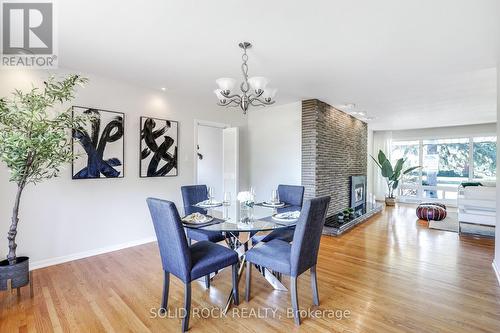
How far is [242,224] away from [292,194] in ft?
4.94

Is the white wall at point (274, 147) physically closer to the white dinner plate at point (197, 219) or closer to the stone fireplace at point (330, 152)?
the stone fireplace at point (330, 152)

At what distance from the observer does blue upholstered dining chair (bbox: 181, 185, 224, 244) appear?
2.91 metres

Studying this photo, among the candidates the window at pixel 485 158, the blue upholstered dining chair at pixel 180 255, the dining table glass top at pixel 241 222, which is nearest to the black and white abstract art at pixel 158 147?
the dining table glass top at pixel 241 222

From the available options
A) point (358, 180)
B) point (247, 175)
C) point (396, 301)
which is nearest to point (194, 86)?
point (247, 175)

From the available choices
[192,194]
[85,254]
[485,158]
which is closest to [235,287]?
[192,194]

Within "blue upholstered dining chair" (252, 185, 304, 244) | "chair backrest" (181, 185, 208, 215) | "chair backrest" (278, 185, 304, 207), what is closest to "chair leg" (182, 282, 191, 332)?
"blue upholstered dining chair" (252, 185, 304, 244)

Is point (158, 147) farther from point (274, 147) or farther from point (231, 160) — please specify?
point (274, 147)

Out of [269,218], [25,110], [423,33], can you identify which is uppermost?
[423,33]

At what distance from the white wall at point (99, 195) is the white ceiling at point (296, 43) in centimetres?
35

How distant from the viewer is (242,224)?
90.9 inches

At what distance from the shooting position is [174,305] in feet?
7.60

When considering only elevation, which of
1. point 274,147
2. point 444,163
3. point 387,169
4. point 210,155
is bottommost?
point 387,169

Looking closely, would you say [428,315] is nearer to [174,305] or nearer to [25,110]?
[174,305]

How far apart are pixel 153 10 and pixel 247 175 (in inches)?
166
